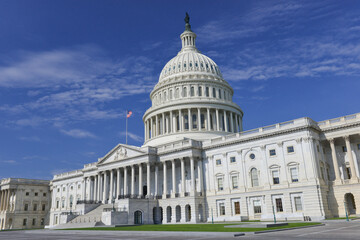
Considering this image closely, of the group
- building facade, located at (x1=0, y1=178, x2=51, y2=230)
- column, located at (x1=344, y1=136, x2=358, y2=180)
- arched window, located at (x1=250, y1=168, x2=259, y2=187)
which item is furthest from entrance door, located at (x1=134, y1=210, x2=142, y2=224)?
building facade, located at (x1=0, y1=178, x2=51, y2=230)

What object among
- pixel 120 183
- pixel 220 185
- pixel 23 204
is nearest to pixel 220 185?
pixel 220 185

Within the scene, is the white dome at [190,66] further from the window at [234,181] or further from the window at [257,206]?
the window at [257,206]

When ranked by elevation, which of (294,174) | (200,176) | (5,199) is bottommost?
(294,174)

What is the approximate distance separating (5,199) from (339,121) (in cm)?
10661

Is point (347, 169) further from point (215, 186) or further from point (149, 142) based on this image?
point (149, 142)

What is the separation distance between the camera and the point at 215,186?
216 ft

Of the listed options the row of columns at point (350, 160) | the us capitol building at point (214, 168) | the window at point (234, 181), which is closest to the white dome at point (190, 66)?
the us capitol building at point (214, 168)

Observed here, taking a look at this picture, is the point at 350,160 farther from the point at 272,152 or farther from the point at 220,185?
the point at 220,185

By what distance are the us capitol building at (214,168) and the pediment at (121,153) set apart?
9.4 inches

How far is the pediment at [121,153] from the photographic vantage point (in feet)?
242

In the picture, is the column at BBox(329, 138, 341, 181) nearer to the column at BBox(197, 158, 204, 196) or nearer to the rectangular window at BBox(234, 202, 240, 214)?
the rectangular window at BBox(234, 202, 240, 214)

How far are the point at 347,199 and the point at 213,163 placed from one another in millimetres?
24923

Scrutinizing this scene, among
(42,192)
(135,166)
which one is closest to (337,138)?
(135,166)

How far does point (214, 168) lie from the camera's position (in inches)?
2633
